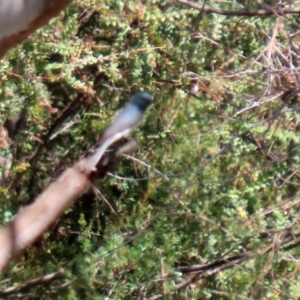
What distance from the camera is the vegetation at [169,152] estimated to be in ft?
9.32

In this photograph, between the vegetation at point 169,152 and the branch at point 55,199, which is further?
the vegetation at point 169,152

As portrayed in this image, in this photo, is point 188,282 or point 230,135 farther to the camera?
point 188,282

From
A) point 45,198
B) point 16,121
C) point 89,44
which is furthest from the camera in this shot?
point 16,121

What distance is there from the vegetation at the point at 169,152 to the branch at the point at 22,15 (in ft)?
4.80

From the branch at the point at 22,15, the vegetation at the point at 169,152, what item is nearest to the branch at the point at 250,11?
the vegetation at the point at 169,152

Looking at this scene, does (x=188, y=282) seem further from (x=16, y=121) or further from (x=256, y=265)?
(x=16, y=121)

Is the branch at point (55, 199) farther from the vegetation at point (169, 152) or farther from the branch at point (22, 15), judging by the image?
the vegetation at point (169, 152)

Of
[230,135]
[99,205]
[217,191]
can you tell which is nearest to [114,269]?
[99,205]

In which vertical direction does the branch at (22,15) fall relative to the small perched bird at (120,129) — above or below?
above

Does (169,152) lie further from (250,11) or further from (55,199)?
(55,199)

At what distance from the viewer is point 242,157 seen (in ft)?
10.1

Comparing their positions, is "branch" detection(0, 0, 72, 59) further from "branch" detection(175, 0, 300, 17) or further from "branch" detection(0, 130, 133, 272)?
"branch" detection(175, 0, 300, 17)

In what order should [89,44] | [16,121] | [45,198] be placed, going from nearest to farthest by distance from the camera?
[45,198]
[89,44]
[16,121]

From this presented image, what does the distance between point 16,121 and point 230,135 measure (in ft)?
3.05
